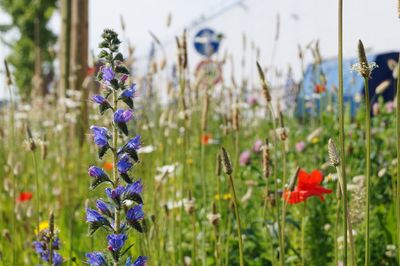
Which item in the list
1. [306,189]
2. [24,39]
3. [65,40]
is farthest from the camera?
[24,39]

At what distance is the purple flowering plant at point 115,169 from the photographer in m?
1.14

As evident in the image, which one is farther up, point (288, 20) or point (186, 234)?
point (288, 20)

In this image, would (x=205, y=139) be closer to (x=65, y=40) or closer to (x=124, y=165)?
(x=124, y=165)

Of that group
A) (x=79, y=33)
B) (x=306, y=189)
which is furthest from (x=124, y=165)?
(x=79, y=33)

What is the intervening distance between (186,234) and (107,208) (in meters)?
1.59

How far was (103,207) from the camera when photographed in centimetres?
118

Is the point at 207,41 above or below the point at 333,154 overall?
above

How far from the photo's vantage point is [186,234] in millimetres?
2746

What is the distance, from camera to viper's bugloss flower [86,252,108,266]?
1.16 meters

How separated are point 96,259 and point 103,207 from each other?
0.31 ft

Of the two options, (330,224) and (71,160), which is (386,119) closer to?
(330,224)

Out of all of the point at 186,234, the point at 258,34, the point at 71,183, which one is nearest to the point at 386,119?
the point at 186,234

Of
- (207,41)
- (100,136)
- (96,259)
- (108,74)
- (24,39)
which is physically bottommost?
(96,259)

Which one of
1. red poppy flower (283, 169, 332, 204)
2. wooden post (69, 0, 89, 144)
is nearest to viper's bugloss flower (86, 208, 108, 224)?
red poppy flower (283, 169, 332, 204)
